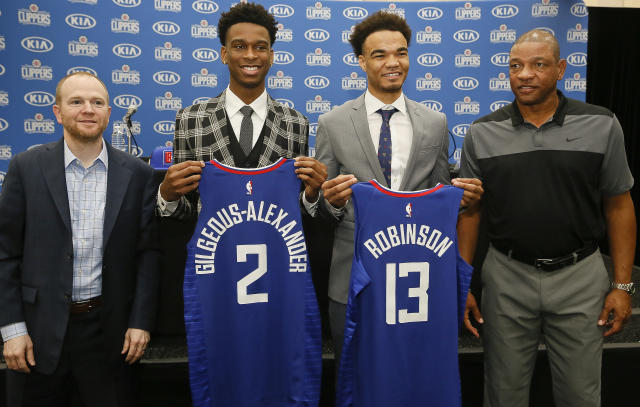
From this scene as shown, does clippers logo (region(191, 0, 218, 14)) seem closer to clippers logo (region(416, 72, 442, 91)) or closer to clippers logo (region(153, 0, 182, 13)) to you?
clippers logo (region(153, 0, 182, 13))

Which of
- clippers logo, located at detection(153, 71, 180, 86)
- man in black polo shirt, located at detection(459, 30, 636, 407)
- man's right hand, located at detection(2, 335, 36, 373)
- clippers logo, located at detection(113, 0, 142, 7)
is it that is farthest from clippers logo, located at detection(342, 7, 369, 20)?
man's right hand, located at detection(2, 335, 36, 373)

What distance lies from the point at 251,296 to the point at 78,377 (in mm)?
602

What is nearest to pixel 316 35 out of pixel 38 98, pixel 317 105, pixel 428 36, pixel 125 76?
pixel 317 105

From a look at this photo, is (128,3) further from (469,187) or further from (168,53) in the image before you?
(469,187)

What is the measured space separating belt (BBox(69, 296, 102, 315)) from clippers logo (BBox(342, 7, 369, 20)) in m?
4.36

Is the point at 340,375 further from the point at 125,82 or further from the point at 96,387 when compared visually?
the point at 125,82

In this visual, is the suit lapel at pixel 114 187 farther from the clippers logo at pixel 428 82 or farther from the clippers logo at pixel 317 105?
the clippers logo at pixel 428 82

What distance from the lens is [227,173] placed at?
1.46 m

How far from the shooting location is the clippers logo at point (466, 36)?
506 centimetres

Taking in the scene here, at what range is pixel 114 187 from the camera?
1471mm

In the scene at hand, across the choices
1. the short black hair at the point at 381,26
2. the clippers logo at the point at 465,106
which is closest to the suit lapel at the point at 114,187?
the short black hair at the point at 381,26

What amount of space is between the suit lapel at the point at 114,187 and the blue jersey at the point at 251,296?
10.4 inches

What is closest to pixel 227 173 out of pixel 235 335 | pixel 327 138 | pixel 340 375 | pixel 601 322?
pixel 327 138

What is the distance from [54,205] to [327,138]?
92 centimetres
